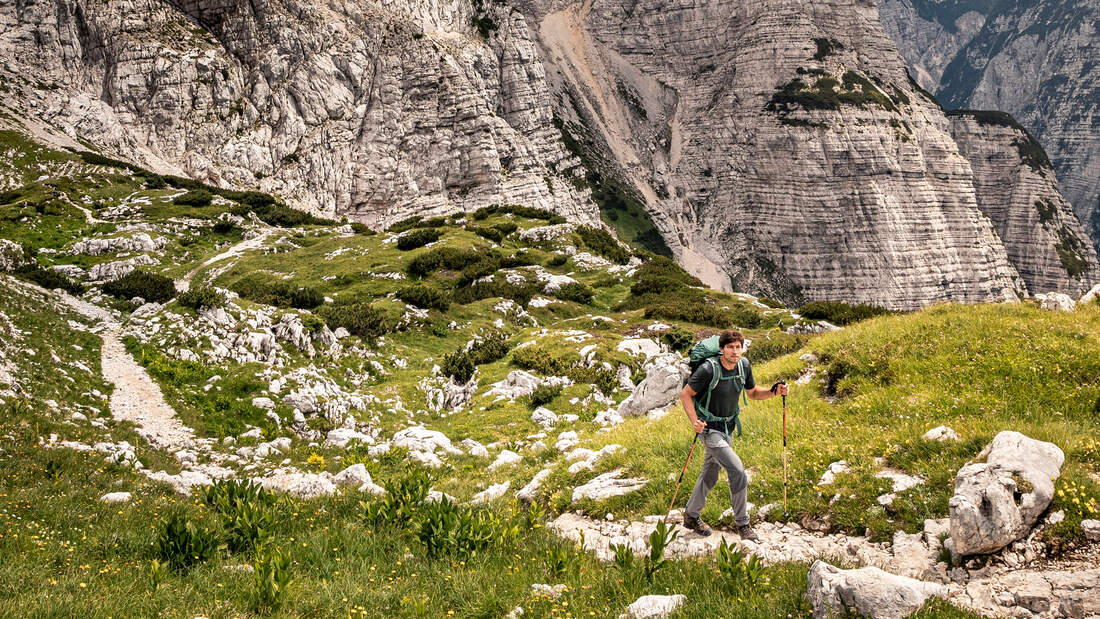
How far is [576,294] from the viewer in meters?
35.7

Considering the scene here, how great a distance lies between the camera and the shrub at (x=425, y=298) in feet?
100.0

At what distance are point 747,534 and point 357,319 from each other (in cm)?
2251

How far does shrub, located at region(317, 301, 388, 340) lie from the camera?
25359mm

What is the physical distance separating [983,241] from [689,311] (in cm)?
12599

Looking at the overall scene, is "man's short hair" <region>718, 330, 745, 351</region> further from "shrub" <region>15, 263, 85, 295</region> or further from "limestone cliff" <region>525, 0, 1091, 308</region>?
"limestone cliff" <region>525, 0, 1091, 308</region>

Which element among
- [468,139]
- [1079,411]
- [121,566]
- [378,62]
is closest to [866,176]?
[468,139]

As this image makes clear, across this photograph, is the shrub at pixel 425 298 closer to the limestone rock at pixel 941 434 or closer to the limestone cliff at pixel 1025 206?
the limestone rock at pixel 941 434

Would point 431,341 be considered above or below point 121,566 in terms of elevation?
below

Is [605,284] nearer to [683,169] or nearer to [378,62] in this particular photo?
[378,62]

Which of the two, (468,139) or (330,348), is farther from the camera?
(468,139)

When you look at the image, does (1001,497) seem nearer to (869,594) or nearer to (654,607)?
(869,594)

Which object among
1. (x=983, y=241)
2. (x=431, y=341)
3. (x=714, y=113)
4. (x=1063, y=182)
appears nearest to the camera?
(x=431, y=341)

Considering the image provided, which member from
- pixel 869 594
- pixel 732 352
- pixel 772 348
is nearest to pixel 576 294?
pixel 772 348

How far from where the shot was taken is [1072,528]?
5570mm
